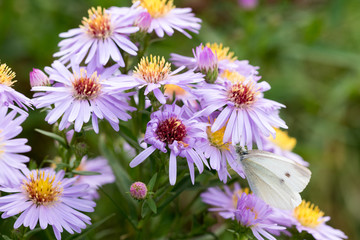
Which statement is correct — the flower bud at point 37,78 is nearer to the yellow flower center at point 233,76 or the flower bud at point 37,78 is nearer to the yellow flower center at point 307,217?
the yellow flower center at point 233,76

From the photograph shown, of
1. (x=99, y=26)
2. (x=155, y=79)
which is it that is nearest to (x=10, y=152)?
(x=155, y=79)

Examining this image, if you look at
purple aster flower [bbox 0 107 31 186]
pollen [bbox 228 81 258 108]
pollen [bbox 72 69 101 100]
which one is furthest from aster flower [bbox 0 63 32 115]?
pollen [bbox 228 81 258 108]

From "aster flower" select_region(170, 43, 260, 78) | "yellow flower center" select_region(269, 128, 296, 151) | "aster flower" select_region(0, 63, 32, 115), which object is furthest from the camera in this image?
"yellow flower center" select_region(269, 128, 296, 151)

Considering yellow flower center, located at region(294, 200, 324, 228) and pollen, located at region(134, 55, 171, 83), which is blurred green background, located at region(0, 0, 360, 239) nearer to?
yellow flower center, located at region(294, 200, 324, 228)

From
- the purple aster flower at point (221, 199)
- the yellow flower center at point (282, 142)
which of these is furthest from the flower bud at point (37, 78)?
the yellow flower center at point (282, 142)

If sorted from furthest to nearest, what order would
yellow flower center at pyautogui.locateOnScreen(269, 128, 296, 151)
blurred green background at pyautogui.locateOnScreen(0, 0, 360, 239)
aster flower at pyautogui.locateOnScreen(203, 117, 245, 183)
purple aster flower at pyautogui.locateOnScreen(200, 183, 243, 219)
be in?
blurred green background at pyautogui.locateOnScreen(0, 0, 360, 239), yellow flower center at pyautogui.locateOnScreen(269, 128, 296, 151), purple aster flower at pyautogui.locateOnScreen(200, 183, 243, 219), aster flower at pyautogui.locateOnScreen(203, 117, 245, 183)

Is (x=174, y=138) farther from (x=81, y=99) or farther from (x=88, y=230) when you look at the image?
(x=88, y=230)

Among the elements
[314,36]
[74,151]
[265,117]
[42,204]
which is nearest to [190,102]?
[265,117]
